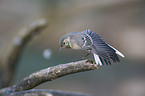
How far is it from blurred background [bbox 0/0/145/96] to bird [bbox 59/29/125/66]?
1.52 metres

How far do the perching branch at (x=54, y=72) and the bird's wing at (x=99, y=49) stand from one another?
1.9 inches

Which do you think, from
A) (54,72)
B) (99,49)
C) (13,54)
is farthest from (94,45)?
(13,54)

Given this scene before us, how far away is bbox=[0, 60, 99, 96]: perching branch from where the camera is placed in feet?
2.65

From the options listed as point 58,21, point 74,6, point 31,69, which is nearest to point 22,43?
point 31,69

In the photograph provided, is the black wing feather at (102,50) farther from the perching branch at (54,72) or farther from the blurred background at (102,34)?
the blurred background at (102,34)

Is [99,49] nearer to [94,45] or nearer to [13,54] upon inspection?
[94,45]

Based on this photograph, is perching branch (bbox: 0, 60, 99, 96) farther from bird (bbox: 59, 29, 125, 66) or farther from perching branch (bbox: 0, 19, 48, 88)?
perching branch (bbox: 0, 19, 48, 88)

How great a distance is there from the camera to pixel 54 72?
2.80 feet

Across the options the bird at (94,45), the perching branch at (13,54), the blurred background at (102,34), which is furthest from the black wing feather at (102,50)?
the blurred background at (102,34)

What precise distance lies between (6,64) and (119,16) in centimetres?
163

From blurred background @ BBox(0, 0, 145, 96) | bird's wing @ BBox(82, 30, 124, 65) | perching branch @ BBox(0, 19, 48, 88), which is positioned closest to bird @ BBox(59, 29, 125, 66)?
bird's wing @ BBox(82, 30, 124, 65)

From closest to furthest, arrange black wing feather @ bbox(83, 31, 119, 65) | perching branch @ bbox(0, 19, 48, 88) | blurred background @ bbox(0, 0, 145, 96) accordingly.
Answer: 1. black wing feather @ bbox(83, 31, 119, 65)
2. perching branch @ bbox(0, 19, 48, 88)
3. blurred background @ bbox(0, 0, 145, 96)

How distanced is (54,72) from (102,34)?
1628 millimetres

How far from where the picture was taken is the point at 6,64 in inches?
82.0
